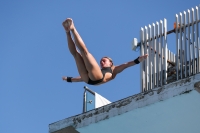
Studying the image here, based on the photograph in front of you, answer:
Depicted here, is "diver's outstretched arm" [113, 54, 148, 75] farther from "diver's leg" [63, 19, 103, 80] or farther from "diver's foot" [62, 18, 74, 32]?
"diver's foot" [62, 18, 74, 32]

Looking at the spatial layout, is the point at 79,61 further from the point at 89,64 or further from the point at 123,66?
the point at 123,66

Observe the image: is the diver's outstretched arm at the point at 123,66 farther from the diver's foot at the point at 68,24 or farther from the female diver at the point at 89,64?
the diver's foot at the point at 68,24

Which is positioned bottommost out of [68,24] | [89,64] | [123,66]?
[89,64]

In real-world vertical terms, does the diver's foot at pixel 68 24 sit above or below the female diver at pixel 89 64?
above

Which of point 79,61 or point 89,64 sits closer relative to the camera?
point 89,64

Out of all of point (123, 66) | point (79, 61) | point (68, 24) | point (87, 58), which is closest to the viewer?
point (68, 24)

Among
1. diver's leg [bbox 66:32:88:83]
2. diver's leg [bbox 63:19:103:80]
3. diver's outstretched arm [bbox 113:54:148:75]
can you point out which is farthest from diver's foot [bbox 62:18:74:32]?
diver's outstretched arm [bbox 113:54:148:75]

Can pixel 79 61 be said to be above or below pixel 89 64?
above

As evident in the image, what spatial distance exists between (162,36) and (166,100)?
1985 millimetres

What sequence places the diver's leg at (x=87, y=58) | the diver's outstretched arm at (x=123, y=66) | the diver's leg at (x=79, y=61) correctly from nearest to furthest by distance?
the diver's leg at (x=87, y=58), the diver's outstretched arm at (x=123, y=66), the diver's leg at (x=79, y=61)

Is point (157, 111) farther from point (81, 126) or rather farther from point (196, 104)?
point (81, 126)

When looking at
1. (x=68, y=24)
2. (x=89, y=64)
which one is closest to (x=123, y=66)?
(x=89, y=64)

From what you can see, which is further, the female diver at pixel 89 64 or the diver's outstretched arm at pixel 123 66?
the diver's outstretched arm at pixel 123 66

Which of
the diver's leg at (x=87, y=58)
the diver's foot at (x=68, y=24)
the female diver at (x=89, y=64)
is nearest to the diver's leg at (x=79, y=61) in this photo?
the female diver at (x=89, y=64)
